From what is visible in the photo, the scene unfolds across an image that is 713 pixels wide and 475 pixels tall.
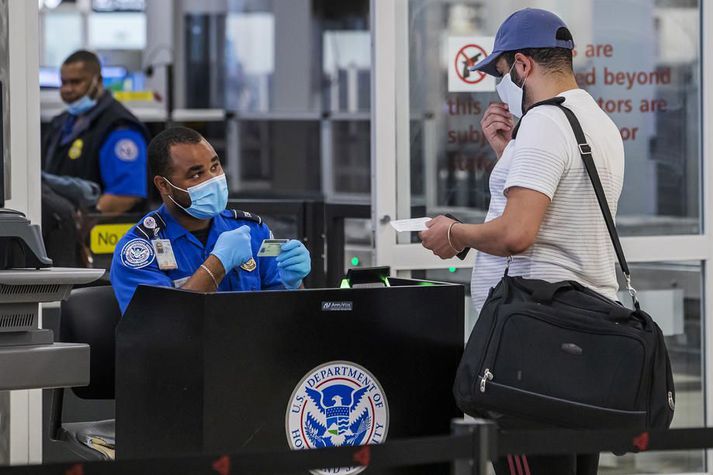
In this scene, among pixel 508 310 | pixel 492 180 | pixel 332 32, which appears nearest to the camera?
pixel 508 310

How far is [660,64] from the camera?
189 inches

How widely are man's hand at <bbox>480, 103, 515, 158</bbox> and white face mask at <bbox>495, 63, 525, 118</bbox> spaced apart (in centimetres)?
21

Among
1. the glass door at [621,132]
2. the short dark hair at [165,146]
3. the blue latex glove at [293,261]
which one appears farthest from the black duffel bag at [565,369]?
the glass door at [621,132]

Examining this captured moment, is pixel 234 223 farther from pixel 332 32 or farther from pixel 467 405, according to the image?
pixel 332 32

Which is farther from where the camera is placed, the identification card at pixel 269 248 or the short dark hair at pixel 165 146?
the short dark hair at pixel 165 146

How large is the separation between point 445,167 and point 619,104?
27.1 inches

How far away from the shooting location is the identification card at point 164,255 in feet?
10.9

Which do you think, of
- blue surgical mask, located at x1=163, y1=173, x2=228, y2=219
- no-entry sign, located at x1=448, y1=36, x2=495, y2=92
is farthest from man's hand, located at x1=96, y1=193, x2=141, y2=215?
blue surgical mask, located at x1=163, y1=173, x2=228, y2=219

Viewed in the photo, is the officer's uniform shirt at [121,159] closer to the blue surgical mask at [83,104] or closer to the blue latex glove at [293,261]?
the blue surgical mask at [83,104]

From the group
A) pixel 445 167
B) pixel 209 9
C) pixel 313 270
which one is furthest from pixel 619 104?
pixel 209 9

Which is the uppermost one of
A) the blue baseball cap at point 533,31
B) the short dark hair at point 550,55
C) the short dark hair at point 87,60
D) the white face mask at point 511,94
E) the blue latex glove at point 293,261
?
the short dark hair at point 87,60

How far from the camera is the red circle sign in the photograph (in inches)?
177

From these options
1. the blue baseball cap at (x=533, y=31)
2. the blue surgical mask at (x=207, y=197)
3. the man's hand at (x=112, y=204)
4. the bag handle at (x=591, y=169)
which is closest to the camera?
the bag handle at (x=591, y=169)

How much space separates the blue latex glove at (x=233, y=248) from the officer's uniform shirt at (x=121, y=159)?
2790 millimetres
